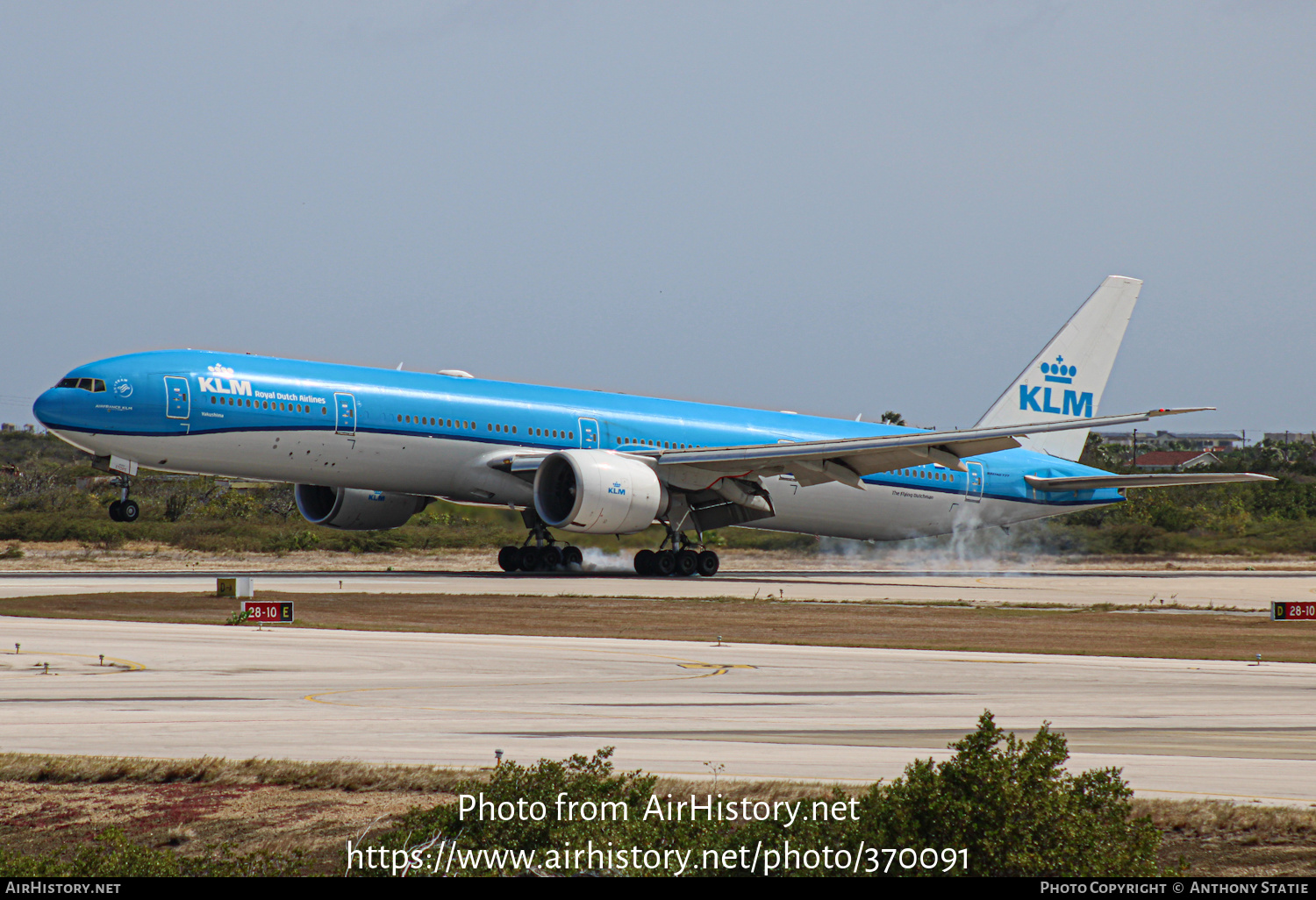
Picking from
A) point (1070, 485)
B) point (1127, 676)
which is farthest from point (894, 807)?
point (1070, 485)

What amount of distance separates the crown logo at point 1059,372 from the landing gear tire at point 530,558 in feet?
67.2

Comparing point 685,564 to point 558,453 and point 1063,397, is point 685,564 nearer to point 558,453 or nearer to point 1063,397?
point 558,453

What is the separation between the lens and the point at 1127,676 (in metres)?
17.4

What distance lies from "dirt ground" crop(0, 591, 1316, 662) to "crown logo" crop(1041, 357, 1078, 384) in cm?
2013

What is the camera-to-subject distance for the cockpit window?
32656mm

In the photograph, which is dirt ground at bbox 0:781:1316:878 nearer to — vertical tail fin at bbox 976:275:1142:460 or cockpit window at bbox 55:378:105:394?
cockpit window at bbox 55:378:105:394

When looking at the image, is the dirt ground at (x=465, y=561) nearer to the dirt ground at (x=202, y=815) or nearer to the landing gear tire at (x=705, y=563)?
the landing gear tire at (x=705, y=563)

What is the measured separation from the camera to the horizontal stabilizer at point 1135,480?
4012cm

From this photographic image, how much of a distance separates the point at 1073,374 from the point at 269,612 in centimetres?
3429

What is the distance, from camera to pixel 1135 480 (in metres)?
43.7

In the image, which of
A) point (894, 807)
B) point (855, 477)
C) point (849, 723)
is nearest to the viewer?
point (894, 807)

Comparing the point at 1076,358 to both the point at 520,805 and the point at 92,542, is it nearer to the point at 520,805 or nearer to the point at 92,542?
the point at 92,542

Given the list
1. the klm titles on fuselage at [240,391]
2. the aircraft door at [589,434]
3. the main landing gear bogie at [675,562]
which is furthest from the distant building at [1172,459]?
the klm titles on fuselage at [240,391]

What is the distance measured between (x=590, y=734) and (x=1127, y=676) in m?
8.73
